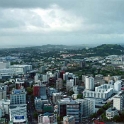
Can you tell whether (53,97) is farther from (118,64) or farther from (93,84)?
(118,64)

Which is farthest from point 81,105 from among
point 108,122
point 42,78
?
point 42,78

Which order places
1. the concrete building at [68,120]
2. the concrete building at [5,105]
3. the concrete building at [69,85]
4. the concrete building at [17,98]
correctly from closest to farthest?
the concrete building at [68,120], the concrete building at [5,105], the concrete building at [17,98], the concrete building at [69,85]

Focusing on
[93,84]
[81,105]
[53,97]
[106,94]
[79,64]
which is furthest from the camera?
[79,64]

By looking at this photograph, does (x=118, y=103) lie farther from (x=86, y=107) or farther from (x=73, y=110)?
(x=73, y=110)

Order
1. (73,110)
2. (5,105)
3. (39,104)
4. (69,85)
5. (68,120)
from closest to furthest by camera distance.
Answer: (68,120), (73,110), (5,105), (39,104), (69,85)

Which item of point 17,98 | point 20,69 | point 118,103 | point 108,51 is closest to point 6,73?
point 20,69

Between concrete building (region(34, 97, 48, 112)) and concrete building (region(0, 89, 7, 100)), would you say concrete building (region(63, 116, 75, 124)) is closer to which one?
concrete building (region(34, 97, 48, 112))

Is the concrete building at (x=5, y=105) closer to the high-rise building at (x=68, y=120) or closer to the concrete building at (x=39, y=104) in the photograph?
the concrete building at (x=39, y=104)

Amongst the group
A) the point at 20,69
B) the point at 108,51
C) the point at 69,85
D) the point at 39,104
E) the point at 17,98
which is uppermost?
the point at 108,51

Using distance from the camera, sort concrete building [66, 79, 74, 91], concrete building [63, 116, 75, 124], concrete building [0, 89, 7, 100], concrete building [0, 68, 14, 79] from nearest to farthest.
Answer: concrete building [63, 116, 75, 124], concrete building [0, 89, 7, 100], concrete building [66, 79, 74, 91], concrete building [0, 68, 14, 79]

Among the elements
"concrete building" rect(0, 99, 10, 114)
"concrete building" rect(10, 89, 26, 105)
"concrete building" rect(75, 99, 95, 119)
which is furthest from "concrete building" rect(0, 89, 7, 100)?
"concrete building" rect(75, 99, 95, 119)

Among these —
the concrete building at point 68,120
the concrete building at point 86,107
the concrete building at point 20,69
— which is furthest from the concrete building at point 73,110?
the concrete building at point 20,69
